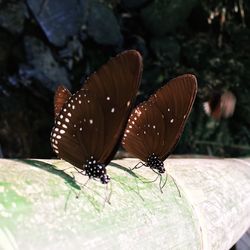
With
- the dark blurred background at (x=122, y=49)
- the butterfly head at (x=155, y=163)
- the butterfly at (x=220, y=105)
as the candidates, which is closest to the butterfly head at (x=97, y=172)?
the butterfly head at (x=155, y=163)

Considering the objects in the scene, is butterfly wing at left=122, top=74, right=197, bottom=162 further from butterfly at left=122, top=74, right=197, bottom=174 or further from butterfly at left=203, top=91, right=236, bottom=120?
butterfly at left=203, top=91, right=236, bottom=120

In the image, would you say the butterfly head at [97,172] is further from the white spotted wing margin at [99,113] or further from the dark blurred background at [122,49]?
the dark blurred background at [122,49]

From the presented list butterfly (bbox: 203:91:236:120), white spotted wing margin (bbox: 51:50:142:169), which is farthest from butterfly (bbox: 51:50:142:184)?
butterfly (bbox: 203:91:236:120)

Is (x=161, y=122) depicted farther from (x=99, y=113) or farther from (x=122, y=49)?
(x=122, y=49)

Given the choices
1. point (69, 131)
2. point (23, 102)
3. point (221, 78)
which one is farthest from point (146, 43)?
point (69, 131)

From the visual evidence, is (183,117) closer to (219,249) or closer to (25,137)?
(219,249)

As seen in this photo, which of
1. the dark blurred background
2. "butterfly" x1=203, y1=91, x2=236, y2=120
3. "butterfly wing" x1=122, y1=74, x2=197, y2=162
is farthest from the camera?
"butterfly" x1=203, y1=91, x2=236, y2=120

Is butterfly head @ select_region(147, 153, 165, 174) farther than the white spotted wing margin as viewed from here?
Yes
